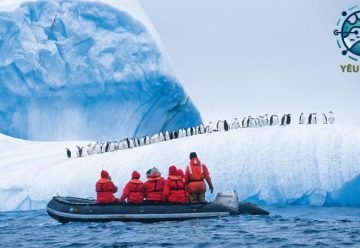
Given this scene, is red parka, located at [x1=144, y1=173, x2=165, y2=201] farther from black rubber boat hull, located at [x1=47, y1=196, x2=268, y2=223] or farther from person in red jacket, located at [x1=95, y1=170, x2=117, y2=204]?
person in red jacket, located at [x1=95, y1=170, x2=117, y2=204]

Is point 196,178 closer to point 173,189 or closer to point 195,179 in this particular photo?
point 195,179

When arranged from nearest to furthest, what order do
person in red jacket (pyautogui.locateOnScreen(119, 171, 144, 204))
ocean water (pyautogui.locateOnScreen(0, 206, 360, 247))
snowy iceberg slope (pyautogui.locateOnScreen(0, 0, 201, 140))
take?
ocean water (pyautogui.locateOnScreen(0, 206, 360, 247))
person in red jacket (pyautogui.locateOnScreen(119, 171, 144, 204))
snowy iceberg slope (pyautogui.locateOnScreen(0, 0, 201, 140))

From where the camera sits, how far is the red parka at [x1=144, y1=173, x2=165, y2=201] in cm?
1112

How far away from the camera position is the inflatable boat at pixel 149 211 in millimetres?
10930

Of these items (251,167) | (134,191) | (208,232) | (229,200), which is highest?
(251,167)

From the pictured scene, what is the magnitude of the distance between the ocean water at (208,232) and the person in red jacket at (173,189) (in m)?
0.42

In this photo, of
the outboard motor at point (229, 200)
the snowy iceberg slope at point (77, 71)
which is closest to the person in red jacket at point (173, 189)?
the outboard motor at point (229, 200)

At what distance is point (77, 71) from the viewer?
78.5 ft

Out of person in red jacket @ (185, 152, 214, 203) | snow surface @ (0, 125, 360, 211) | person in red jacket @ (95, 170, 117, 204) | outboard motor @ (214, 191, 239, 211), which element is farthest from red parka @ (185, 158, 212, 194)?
snow surface @ (0, 125, 360, 211)

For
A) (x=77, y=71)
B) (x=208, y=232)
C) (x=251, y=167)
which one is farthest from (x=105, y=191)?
(x=77, y=71)

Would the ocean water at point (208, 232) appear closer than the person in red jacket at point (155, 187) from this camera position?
Yes

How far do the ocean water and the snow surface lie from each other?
1.45m

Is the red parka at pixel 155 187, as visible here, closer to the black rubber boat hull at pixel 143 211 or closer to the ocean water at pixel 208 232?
the black rubber boat hull at pixel 143 211

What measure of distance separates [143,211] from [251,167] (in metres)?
3.98
